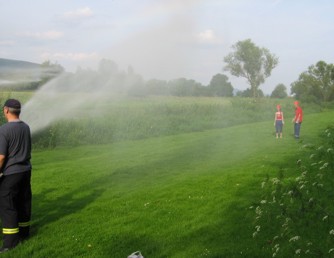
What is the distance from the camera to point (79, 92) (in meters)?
Result: 14.9

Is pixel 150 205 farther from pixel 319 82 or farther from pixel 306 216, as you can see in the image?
pixel 319 82

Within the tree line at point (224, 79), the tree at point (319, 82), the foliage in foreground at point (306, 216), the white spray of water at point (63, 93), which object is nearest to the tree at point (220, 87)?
the tree line at point (224, 79)

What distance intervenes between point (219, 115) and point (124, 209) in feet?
107

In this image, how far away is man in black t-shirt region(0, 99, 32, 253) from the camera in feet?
23.5

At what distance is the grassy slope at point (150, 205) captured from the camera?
7.17 metres

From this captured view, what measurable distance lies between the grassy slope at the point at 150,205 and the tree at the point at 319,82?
220 ft

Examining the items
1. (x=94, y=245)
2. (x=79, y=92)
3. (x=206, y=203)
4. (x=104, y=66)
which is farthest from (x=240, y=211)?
(x=79, y=92)

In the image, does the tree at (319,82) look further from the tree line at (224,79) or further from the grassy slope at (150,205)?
the grassy slope at (150,205)

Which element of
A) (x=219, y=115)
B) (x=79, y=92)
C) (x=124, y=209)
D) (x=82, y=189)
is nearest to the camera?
(x=124, y=209)

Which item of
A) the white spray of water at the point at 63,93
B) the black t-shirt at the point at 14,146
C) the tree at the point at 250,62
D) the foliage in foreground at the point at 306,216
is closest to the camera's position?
the foliage in foreground at the point at 306,216

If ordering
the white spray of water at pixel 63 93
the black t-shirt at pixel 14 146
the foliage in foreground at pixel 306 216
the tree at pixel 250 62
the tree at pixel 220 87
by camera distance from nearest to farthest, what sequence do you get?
the foliage in foreground at pixel 306 216 < the black t-shirt at pixel 14 146 < the white spray of water at pixel 63 93 < the tree at pixel 250 62 < the tree at pixel 220 87

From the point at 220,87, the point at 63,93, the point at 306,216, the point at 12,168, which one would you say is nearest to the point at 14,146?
the point at 12,168

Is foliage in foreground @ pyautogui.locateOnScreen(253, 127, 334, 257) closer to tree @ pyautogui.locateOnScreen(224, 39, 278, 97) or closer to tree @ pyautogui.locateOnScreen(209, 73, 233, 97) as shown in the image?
tree @ pyautogui.locateOnScreen(224, 39, 278, 97)

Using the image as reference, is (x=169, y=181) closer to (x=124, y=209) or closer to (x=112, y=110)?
(x=124, y=209)
